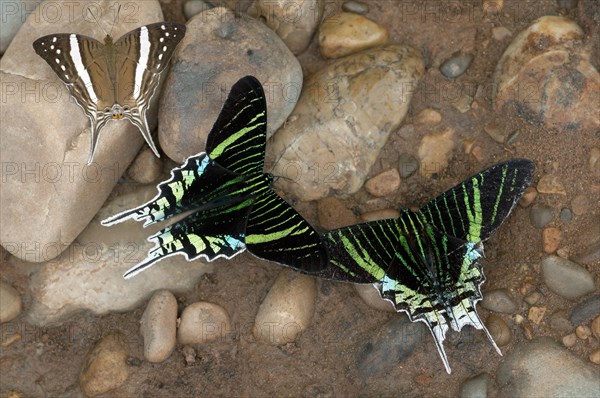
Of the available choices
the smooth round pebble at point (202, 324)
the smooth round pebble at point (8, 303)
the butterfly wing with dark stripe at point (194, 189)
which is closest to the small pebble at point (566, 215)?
the butterfly wing with dark stripe at point (194, 189)

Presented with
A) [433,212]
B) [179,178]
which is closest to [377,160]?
[433,212]

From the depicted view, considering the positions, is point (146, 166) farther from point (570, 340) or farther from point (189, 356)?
point (570, 340)

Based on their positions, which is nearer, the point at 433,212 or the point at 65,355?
the point at 433,212

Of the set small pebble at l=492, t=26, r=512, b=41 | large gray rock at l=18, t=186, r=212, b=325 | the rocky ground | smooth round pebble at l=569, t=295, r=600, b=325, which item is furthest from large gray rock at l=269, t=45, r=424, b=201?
smooth round pebble at l=569, t=295, r=600, b=325

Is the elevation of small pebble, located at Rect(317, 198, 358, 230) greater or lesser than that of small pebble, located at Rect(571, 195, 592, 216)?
lesser

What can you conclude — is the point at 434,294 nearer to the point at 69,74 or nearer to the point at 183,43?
the point at 183,43

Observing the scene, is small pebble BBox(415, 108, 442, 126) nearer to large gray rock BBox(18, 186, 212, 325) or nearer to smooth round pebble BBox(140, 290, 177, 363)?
large gray rock BBox(18, 186, 212, 325)

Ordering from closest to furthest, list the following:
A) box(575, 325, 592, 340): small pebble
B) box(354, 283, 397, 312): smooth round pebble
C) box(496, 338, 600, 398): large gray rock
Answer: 1. box(496, 338, 600, 398): large gray rock
2. box(575, 325, 592, 340): small pebble
3. box(354, 283, 397, 312): smooth round pebble
